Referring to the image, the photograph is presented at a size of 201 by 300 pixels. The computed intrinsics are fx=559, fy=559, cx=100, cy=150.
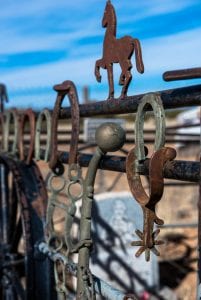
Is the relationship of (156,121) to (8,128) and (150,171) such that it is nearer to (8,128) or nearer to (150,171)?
(150,171)

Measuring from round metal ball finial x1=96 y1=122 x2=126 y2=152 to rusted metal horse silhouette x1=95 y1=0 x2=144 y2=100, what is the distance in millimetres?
162

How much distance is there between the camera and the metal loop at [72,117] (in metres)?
1.71

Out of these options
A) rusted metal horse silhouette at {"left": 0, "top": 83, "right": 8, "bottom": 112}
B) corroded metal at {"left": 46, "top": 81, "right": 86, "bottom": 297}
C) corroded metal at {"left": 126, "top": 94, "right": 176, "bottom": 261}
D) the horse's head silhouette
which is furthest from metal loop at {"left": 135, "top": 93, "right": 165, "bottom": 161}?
rusted metal horse silhouette at {"left": 0, "top": 83, "right": 8, "bottom": 112}

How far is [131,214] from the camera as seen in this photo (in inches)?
163

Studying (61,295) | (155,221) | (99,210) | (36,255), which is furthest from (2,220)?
(155,221)

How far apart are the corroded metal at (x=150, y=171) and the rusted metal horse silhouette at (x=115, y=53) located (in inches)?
6.4

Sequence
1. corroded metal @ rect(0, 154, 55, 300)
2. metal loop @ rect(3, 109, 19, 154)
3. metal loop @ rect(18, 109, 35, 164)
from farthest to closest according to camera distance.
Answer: metal loop @ rect(3, 109, 19, 154), metal loop @ rect(18, 109, 35, 164), corroded metal @ rect(0, 154, 55, 300)

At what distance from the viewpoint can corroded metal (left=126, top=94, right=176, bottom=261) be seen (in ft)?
3.66

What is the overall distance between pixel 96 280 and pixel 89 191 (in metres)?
0.24

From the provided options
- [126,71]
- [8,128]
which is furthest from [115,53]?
[8,128]

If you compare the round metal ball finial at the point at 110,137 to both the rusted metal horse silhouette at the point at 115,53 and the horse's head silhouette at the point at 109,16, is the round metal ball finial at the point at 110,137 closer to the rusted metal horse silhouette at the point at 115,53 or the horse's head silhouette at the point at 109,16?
the rusted metal horse silhouette at the point at 115,53

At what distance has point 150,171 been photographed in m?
1.12

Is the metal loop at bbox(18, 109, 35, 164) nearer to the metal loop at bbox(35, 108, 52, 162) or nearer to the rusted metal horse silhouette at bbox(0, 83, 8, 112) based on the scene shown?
the metal loop at bbox(35, 108, 52, 162)

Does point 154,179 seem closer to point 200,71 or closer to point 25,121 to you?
point 200,71
